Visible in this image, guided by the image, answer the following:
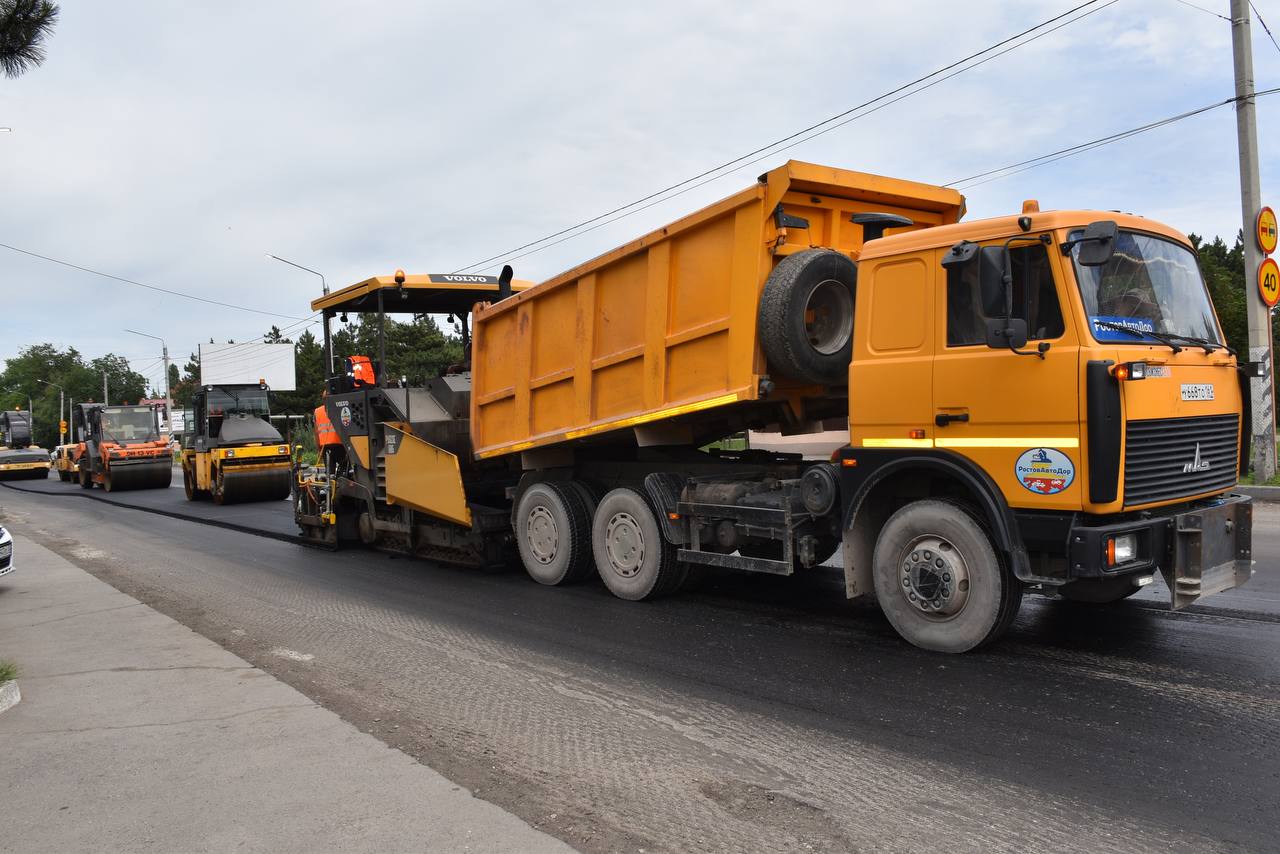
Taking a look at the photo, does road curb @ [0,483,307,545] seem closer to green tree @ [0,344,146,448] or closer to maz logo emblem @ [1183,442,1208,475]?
maz logo emblem @ [1183,442,1208,475]

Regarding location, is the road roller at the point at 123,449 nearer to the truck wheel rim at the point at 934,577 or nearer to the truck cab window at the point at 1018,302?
the truck wheel rim at the point at 934,577

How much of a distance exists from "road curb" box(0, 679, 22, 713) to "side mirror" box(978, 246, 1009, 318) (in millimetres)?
5856

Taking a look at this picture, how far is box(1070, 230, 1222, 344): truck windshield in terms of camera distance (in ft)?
16.2

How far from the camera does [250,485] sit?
2022 cm

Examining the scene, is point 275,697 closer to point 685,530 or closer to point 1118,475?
point 685,530

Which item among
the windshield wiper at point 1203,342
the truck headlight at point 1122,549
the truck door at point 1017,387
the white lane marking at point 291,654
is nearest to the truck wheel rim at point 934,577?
the truck door at point 1017,387

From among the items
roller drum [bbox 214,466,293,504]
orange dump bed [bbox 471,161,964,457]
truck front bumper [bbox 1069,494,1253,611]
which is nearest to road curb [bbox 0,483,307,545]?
roller drum [bbox 214,466,293,504]

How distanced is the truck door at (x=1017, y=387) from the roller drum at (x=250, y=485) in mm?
17017

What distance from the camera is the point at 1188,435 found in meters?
5.19

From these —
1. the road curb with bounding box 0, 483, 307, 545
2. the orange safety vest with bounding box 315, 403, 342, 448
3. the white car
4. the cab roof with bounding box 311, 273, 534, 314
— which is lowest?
the road curb with bounding box 0, 483, 307, 545

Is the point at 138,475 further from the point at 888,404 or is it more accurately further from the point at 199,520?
the point at 888,404

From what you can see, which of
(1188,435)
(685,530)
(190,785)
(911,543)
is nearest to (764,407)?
(685,530)

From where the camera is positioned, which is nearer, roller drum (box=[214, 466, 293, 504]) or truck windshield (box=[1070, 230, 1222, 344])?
truck windshield (box=[1070, 230, 1222, 344])

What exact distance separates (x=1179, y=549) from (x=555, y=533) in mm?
4924
